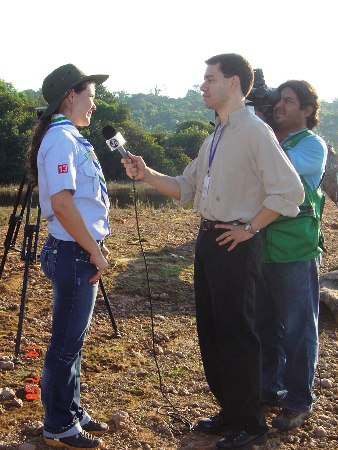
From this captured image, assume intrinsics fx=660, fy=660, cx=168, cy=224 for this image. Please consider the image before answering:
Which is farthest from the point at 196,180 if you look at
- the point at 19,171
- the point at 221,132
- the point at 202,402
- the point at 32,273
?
the point at 19,171

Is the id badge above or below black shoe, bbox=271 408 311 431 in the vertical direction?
above

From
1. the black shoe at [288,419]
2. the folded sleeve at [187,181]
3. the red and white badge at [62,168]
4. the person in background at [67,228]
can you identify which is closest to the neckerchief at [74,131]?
the person in background at [67,228]

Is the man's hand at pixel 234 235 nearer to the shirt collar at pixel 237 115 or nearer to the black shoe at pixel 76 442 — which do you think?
the shirt collar at pixel 237 115

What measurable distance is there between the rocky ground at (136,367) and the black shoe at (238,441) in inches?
4.1

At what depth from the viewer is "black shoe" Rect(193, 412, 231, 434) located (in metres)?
3.33

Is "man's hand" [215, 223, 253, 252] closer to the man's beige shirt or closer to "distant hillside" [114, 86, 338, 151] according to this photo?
the man's beige shirt

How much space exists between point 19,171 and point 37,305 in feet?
101

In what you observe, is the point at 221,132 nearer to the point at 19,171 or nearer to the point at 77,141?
the point at 77,141

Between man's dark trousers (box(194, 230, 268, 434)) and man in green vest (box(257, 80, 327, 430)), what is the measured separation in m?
0.31

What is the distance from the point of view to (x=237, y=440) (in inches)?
124

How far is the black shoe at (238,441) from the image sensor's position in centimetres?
313

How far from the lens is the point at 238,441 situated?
3.14 metres

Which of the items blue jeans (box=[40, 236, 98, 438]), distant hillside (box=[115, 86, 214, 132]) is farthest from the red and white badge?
distant hillside (box=[115, 86, 214, 132])

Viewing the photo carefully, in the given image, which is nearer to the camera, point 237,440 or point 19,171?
point 237,440
